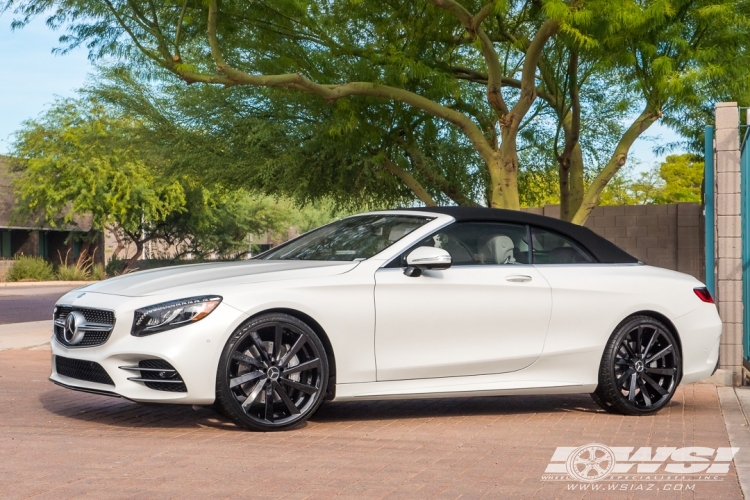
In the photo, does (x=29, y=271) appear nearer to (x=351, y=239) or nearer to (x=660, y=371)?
(x=351, y=239)

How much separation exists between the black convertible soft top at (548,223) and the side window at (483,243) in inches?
2.3

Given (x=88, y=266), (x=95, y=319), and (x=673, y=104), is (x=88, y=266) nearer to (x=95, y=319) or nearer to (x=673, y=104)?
(x=673, y=104)

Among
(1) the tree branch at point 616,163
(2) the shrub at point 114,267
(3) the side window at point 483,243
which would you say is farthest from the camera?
(2) the shrub at point 114,267

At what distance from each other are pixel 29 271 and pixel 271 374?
150ft

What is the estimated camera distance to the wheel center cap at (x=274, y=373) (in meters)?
7.28

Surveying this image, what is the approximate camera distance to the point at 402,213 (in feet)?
28.4

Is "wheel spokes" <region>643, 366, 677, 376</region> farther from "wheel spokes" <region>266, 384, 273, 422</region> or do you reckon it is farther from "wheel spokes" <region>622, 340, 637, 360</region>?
"wheel spokes" <region>266, 384, 273, 422</region>

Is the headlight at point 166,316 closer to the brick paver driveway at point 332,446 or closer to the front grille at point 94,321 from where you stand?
the front grille at point 94,321

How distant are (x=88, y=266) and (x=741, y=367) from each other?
156 ft

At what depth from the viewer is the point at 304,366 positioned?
734cm

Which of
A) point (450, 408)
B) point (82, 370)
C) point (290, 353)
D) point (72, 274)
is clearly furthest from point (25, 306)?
point (72, 274)

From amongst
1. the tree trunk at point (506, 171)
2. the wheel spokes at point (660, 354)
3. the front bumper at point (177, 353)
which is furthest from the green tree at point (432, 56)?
the front bumper at point (177, 353)

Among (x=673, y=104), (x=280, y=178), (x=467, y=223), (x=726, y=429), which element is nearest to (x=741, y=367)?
(x=726, y=429)

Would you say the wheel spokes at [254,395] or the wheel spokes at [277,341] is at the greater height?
the wheel spokes at [277,341]
